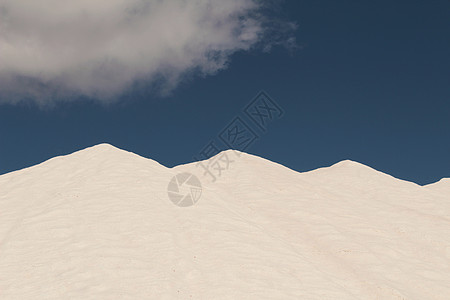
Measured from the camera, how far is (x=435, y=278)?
23078 millimetres

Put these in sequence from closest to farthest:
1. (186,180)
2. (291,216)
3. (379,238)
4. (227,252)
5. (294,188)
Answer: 1. (227,252)
2. (379,238)
3. (291,216)
4. (186,180)
5. (294,188)

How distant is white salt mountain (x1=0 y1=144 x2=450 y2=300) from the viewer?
18016 mm

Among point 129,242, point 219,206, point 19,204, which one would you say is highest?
point 19,204

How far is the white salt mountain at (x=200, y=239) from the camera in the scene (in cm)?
1802

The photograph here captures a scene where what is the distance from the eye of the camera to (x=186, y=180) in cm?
3497

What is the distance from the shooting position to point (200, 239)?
22.6 metres

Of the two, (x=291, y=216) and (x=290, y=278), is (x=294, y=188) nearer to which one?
(x=291, y=216)

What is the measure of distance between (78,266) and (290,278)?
1122 centimetres

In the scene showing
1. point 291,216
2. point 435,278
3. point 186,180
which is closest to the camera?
point 435,278

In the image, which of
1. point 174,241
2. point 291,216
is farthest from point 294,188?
point 174,241

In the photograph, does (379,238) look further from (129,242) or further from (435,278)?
(129,242)

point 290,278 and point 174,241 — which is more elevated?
point 174,241

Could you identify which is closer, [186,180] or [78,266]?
[78,266]

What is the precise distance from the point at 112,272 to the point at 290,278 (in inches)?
365
